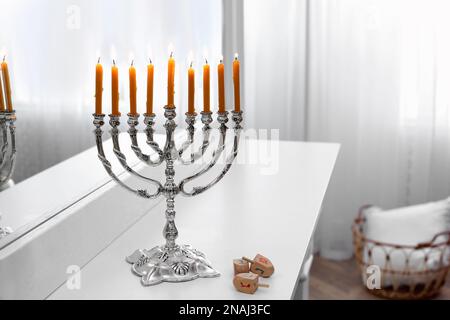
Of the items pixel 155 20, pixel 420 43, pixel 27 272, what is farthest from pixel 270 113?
pixel 27 272

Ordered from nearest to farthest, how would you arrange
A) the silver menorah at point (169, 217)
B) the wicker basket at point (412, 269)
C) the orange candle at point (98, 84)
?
the orange candle at point (98, 84)
the silver menorah at point (169, 217)
the wicker basket at point (412, 269)

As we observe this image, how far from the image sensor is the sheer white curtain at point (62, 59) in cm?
107

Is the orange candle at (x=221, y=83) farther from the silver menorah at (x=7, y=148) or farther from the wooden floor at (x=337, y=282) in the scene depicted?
the wooden floor at (x=337, y=282)

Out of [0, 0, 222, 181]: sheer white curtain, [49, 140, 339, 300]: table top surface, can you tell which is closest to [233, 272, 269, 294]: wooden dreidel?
[49, 140, 339, 300]: table top surface

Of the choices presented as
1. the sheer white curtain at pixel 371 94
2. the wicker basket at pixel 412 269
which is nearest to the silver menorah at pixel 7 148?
the wicker basket at pixel 412 269

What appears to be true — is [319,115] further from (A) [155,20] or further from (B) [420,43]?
(A) [155,20]

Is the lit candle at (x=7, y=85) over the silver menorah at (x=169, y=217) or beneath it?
over

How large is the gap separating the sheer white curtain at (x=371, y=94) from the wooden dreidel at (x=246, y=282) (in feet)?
5.82

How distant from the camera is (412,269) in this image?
2.42m

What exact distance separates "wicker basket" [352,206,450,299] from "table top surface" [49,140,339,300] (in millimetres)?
706

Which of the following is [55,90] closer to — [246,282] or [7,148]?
[7,148]

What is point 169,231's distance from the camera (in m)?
1.16

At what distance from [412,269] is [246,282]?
153 centimetres
